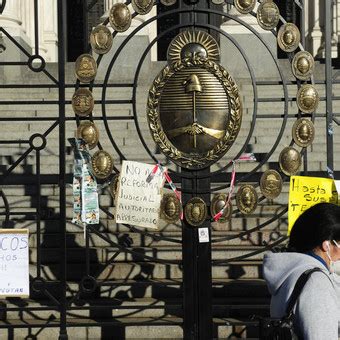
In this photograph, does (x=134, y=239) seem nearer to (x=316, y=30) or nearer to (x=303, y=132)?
(x=303, y=132)

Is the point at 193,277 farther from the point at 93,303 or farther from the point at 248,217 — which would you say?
the point at 248,217

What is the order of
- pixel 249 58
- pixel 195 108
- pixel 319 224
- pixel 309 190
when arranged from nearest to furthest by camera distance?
pixel 319 224 < pixel 309 190 < pixel 195 108 < pixel 249 58

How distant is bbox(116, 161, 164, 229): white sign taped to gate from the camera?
23.9ft

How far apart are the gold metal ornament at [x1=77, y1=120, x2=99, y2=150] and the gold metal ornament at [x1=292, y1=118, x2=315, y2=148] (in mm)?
1522

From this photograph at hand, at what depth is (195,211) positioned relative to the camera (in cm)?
748

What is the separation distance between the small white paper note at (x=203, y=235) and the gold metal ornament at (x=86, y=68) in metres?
1.44

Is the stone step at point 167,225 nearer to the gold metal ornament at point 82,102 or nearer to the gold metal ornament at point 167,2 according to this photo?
the gold metal ornament at point 82,102

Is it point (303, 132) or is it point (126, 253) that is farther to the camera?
point (126, 253)

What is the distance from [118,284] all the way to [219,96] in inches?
69.2

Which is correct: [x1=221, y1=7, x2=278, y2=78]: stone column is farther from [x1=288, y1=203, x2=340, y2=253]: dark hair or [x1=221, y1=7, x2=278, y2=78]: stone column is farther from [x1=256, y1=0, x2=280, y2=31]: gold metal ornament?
[x1=288, y1=203, x2=340, y2=253]: dark hair

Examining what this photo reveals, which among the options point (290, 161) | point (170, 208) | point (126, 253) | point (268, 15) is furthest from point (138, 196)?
point (126, 253)

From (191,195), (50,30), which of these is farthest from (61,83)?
(50,30)

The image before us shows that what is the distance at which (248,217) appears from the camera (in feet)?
31.5

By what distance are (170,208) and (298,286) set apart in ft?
11.0
